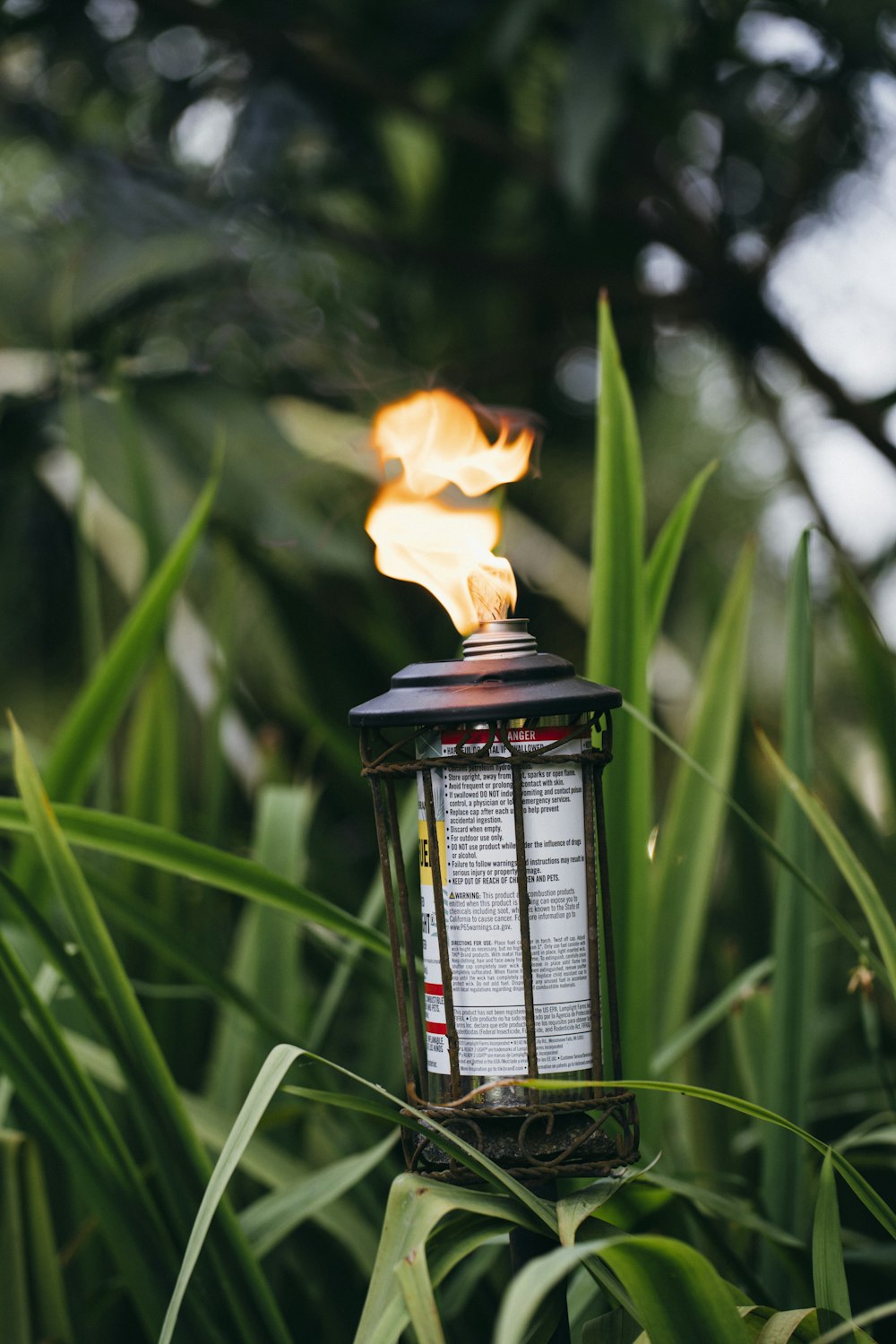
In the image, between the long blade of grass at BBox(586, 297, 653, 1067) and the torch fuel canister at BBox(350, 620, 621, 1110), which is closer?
the torch fuel canister at BBox(350, 620, 621, 1110)

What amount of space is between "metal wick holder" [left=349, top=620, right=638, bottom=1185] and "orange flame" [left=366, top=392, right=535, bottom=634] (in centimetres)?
6

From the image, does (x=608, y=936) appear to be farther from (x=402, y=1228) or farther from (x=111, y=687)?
(x=111, y=687)

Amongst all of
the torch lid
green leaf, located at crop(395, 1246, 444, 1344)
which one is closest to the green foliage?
green leaf, located at crop(395, 1246, 444, 1344)

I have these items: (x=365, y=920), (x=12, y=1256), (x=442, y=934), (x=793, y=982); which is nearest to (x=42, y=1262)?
(x=12, y=1256)

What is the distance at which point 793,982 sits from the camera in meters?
0.67

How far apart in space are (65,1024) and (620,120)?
1351 mm

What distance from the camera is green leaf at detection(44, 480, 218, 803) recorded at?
2.38ft

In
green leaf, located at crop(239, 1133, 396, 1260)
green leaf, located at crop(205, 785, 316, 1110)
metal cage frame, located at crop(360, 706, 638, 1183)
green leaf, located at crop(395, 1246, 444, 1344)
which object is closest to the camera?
green leaf, located at crop(395, 1246, 444, 1344)

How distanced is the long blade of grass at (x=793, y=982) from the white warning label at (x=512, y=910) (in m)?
0.22

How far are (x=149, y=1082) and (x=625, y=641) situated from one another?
363mm

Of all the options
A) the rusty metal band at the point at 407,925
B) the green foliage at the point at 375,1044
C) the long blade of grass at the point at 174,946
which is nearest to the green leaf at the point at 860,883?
the green foliage at the point at 375,1044

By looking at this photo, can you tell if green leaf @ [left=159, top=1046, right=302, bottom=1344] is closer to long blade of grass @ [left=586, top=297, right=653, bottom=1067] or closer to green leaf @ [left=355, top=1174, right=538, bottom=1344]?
green leaf @ [left=355, top=1174, right=538, bottom=1344]

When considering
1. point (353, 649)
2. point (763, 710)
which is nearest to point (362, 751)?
point (353, 649)

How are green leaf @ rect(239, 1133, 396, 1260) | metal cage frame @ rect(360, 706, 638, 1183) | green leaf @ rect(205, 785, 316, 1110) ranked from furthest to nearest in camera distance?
1. green leaf @ rect(205, 785, 316, 1110)
2. green leaf @ rect(239, 1133, 396, 1260)
3. metal cage frame @ rect(360, 706, 638, 1183)
